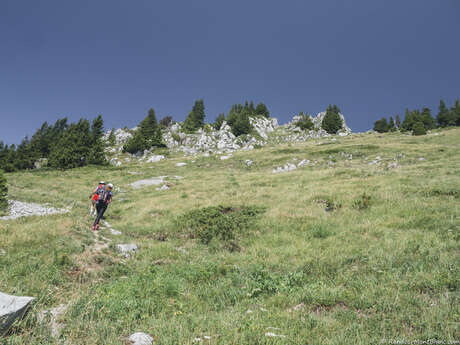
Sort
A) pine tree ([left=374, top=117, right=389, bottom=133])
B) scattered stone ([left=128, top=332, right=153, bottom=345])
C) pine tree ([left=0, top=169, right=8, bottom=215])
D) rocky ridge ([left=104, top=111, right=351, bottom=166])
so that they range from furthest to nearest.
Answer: pine tree ([left=374, top=117, right=389, bottom=133]), rocky ridge ([left=104, top=111, right=351, bottom=166]), pine tree ([left=0, top=169, right=8, bottom=215]), scattered stone ([left=128, top=332, right=153, bottom=345])

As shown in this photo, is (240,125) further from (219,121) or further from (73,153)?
(73,153)

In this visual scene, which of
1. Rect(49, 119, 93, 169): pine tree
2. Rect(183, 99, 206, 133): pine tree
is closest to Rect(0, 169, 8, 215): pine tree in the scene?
Rect(49, 119, 93, 169): pine tree

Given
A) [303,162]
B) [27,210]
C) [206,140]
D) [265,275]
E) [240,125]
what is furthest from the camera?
[240,125]

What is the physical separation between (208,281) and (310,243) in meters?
4.09

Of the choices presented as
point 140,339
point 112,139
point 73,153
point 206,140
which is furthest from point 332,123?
point 140,339

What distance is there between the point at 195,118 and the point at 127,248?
94.4m

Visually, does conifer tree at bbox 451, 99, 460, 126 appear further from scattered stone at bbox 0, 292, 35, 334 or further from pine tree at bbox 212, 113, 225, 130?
scattered stone at bbox 0, 292, 35, 334

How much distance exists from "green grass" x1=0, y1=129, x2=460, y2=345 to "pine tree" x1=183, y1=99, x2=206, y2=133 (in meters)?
81.8

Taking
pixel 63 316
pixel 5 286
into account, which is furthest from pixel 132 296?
pixel 5 286

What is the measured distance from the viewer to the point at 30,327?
398 cm

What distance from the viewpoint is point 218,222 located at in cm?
1155

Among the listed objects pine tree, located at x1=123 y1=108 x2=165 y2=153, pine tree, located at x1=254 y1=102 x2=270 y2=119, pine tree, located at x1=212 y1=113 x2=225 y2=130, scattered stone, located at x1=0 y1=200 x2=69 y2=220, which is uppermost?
pine tree, located at x1=254 y1=102 x2=270 y2=119

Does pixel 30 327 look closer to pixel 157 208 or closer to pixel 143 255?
pixel 143 255

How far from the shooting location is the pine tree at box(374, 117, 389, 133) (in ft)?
274
